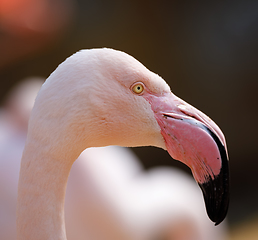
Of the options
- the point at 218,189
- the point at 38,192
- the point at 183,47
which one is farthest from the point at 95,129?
the point at 183,47

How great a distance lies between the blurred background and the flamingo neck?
270 cm

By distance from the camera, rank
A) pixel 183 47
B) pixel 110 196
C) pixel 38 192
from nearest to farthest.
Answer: pixel 38 192 < pixel 110 196 < pixel 183 47

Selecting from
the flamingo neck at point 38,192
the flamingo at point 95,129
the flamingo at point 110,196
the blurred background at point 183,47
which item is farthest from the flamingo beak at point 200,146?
the blurred background at point 183,47

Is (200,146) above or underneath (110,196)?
above

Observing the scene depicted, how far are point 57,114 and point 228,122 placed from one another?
310 cm

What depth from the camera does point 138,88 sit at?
95 cm

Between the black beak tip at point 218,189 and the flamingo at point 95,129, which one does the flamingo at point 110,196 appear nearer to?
the flamingo at point 95,129

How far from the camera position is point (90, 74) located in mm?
888

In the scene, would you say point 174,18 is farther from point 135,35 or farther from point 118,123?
point 118,123

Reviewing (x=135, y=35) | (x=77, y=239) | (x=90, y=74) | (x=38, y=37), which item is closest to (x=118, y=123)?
(x=90, y=74)

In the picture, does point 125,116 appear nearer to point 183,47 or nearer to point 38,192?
point 38,192

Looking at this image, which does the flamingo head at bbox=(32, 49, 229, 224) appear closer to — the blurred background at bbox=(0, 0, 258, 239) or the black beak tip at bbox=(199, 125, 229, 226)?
the black beak tip at bbox=(199, 125, 229, 226)

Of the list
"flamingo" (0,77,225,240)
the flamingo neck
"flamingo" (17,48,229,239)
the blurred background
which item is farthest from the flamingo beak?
the blurred background

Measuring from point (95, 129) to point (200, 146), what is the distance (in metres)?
0.28
